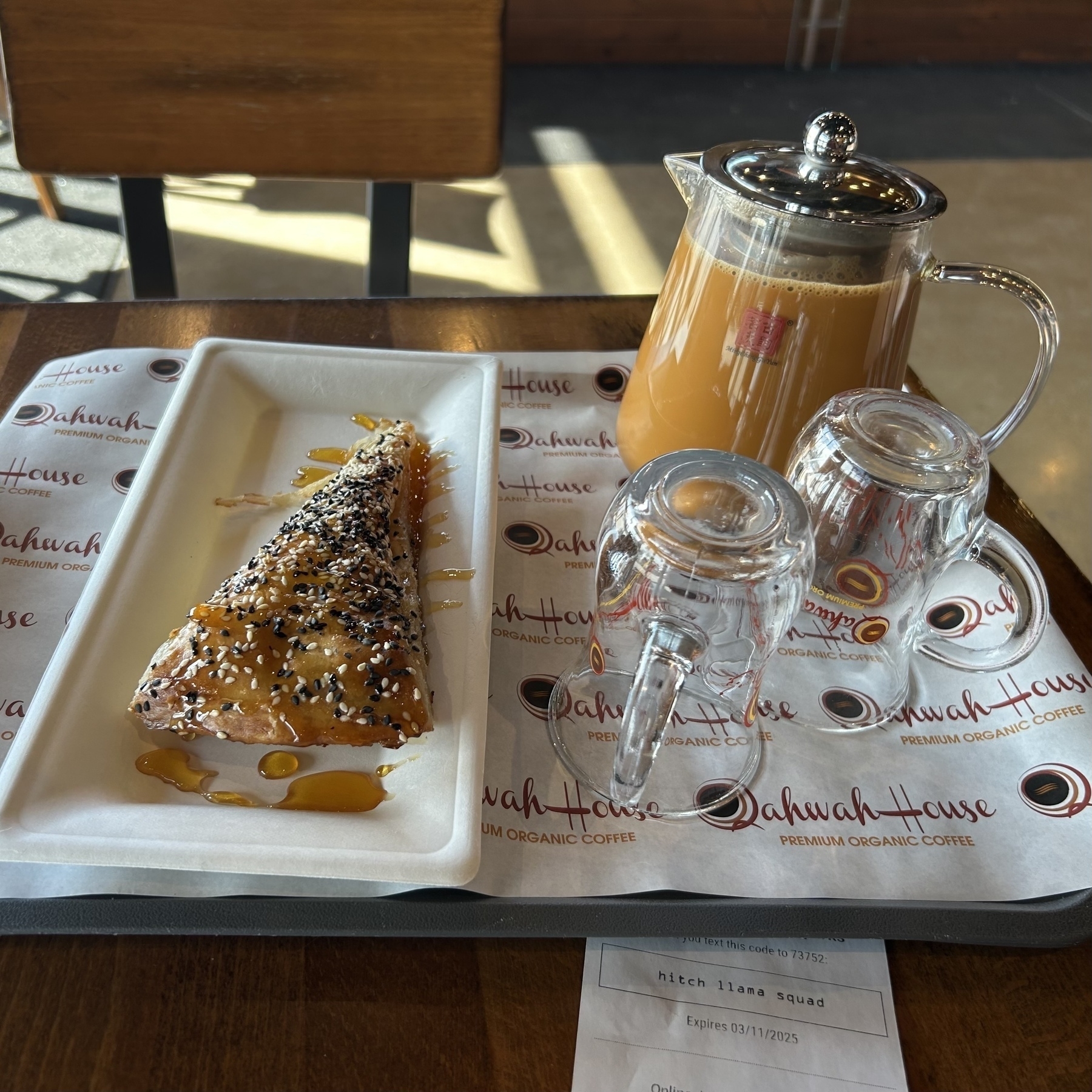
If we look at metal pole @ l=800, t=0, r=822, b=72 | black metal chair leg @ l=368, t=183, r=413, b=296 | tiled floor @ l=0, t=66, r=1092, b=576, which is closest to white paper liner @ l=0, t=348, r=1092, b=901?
black metal chair leg @ l=368, t=183, r=413, b=296

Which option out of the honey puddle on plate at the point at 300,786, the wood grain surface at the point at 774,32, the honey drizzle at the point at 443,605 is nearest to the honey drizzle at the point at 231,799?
the honey puddle on plate at the point at 300,786

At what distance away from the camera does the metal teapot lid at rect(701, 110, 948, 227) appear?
19.5 inches

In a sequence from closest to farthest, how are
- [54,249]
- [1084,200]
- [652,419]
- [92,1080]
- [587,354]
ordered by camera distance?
1. [92,1080]
2. [652,419]
3. [587,354]
4. [54,249]
5. [1084,200]

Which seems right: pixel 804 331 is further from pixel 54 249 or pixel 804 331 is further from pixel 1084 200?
pixel 1084 200

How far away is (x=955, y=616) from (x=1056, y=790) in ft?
0.46

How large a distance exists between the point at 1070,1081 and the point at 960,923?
0.07 metres

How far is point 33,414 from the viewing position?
663mm

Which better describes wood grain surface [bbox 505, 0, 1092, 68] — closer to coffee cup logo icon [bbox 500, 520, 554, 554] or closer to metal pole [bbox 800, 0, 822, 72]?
metal pole [bbox 800, 0, 822, 72]

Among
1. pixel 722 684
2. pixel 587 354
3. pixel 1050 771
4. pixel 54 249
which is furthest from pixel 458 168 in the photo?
pixel 54 249

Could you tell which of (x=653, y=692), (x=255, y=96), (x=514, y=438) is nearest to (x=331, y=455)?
(x=514, y=438)

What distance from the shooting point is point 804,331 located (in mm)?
538

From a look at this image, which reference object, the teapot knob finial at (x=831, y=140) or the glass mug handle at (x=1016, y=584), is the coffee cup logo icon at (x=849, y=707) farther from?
the teapot knob finial at (x=831, y=140)

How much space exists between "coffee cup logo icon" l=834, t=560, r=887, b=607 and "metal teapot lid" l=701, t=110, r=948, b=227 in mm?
179

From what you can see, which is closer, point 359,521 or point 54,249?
point 359,521
